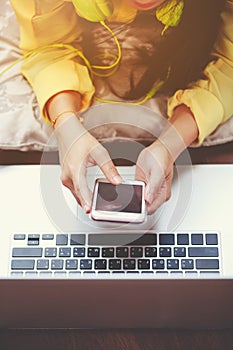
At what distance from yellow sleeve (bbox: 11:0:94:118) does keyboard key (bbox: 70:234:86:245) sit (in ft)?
0.69

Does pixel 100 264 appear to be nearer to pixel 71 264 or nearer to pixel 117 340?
pixel 71 264

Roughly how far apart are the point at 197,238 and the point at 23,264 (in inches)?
10.3

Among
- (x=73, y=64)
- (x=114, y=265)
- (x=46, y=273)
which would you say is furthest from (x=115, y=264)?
(x=73, y=64)

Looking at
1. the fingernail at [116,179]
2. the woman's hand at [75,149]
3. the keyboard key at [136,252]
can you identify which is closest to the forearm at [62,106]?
the woman's hand at [75,149]

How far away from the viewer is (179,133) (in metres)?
1.03

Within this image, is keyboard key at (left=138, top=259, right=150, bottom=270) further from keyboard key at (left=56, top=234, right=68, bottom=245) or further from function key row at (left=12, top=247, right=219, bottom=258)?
keyboard key at (left=56, top=234, right=68, bottom=245)

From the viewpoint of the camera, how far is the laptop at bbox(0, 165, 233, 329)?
961 millimetres

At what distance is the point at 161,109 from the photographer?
41.6 inches

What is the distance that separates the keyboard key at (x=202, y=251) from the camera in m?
0.98

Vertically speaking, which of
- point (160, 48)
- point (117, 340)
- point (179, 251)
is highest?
point (160, 48)

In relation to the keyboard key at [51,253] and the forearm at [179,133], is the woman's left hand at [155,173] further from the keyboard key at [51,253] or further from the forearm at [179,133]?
the keyboard key at [51,253]

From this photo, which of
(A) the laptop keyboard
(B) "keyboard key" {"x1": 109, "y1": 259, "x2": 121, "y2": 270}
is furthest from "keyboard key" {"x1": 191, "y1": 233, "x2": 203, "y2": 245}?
(B) "keyboard key" {"x1": 109, "y1": 259, "x2": 121, "y2": 270}

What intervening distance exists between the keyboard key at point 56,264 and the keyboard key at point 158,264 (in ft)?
0.45

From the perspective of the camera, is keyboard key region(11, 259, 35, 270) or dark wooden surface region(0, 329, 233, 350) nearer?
keyboard key region(11, 259, 35, 270)
